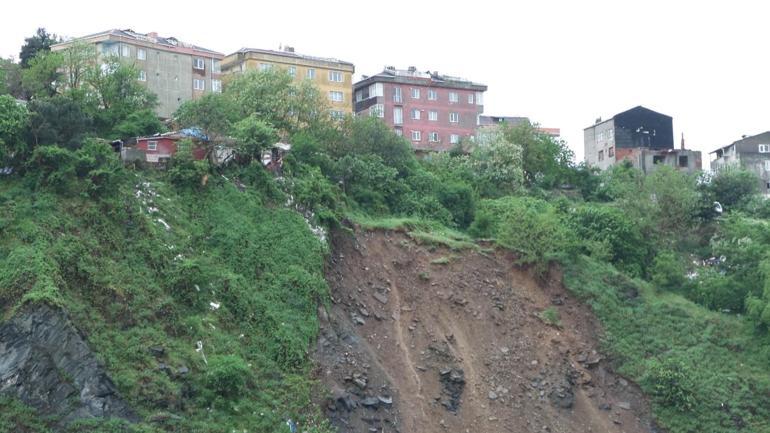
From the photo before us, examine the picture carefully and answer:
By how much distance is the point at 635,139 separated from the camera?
6994 cm

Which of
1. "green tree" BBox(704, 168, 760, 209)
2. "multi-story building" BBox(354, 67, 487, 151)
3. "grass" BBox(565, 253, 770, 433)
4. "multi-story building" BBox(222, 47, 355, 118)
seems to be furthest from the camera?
"multi-story building" BBox(354, 67, 487, 151)

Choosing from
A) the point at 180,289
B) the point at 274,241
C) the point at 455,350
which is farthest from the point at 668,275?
the point at 180,289

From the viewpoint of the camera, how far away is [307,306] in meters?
35.2

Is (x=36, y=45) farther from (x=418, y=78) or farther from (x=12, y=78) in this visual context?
(x=418, y=78)

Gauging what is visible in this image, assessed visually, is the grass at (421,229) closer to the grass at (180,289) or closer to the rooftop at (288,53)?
the grass at (180,289)

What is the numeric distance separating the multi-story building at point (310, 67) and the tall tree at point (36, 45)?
10.1 m

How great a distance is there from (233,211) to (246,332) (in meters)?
5.99

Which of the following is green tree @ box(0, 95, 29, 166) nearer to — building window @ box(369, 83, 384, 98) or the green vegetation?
the green vegetation

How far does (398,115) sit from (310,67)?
21.5 ft

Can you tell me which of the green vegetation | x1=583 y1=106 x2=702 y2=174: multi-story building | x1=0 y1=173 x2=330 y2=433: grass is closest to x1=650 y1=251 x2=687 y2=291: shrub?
the green vegetation

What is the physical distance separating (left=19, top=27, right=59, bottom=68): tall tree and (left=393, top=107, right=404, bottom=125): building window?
20.1 metres

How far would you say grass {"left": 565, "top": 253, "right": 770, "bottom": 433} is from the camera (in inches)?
1479

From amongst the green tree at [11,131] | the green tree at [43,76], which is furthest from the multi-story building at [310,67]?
the green tree at [11,131]

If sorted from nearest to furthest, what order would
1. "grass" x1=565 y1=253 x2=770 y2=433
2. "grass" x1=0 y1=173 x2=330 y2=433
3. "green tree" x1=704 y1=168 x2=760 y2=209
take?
"grass" x1=0 y1=173 x2=330 y2=433, "grass" x1=565 y1=253 x2=770 y2=433, "green tree" x1=704 y1=168 x2=760 y2=209
